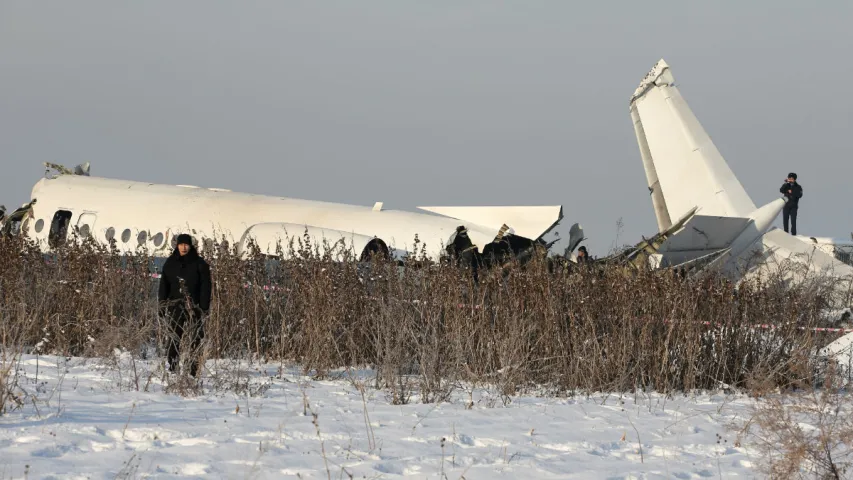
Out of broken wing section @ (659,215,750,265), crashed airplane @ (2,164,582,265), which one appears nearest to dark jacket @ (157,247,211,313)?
crashed airplane @ (2,164,582,265)

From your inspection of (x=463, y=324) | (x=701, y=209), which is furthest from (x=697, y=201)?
(x=463, y=324)

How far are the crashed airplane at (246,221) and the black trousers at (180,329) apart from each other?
A: 497 centimetres

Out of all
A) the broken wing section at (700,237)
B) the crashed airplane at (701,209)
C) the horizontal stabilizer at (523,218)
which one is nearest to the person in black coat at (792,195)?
the crashed airplane at (701,209)

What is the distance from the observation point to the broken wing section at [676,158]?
2036 cm

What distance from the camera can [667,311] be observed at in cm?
1077

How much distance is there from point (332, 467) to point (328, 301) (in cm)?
535

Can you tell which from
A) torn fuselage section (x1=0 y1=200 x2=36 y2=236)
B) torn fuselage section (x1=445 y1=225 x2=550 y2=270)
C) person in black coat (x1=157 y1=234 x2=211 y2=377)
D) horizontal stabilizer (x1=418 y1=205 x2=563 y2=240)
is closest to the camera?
person in black coat (x1=157 y1=234 x2=211 y2=377)

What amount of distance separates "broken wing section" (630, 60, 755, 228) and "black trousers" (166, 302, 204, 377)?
12.8 m

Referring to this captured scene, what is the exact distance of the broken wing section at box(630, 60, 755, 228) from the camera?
20.4 meters

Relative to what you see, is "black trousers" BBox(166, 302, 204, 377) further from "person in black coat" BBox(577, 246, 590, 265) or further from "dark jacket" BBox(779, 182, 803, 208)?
"dark jacket" BBox(779, 182, 803, 208)

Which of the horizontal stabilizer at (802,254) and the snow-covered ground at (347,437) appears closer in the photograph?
the snow-covered ground at (347,437)

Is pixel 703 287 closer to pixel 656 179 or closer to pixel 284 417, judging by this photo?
pixel 284 417

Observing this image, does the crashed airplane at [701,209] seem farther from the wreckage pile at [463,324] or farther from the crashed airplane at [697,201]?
the wreckage pile at [463,324]

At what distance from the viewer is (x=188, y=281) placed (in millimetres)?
10242
